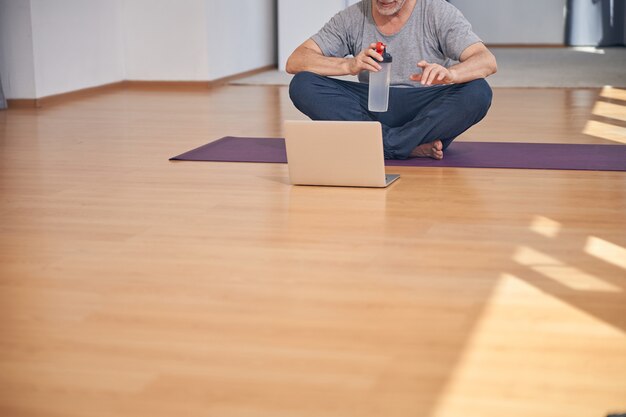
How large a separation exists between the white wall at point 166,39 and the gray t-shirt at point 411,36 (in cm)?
318

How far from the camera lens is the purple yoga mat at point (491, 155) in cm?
309

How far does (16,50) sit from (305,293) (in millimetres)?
3881

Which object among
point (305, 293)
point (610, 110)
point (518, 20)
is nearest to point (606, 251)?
point (305, 293)

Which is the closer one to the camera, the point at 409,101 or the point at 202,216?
the point at 202,216

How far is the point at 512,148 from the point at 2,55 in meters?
3.01

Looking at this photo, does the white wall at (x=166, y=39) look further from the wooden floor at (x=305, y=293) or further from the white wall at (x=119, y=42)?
the wooden floor at (x=305, y=293)

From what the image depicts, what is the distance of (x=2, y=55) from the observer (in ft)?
16.9

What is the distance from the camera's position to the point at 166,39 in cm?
631

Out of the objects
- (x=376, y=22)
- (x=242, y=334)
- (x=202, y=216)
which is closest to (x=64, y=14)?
(x=376, y=22)

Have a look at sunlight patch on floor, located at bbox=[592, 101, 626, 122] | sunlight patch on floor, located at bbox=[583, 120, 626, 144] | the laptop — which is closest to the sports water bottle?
the laptop

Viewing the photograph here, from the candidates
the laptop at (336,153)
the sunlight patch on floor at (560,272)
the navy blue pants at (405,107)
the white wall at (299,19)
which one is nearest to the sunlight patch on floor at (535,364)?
the sunlight patch on floor at (560,272)

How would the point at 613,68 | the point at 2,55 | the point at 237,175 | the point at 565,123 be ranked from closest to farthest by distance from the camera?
the point at 237,175
the point at 565,123
the point at 2,55
the point at 613,68

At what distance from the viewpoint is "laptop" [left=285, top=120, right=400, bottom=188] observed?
103 inches

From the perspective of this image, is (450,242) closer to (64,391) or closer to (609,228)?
(609,228)
